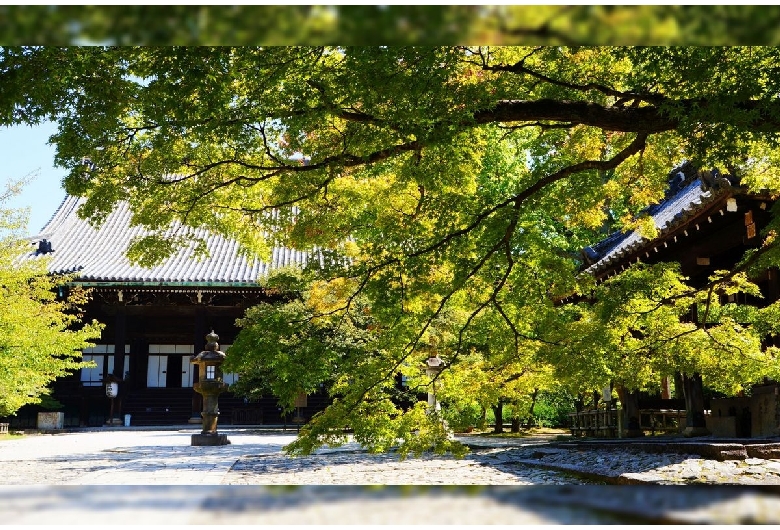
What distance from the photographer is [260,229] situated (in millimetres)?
5969

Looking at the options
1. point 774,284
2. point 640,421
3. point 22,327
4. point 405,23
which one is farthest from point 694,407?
point 22,327

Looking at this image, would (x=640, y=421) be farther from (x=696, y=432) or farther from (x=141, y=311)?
(x=141, y=311)

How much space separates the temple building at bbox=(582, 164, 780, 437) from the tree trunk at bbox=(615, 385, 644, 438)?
0.62 metres

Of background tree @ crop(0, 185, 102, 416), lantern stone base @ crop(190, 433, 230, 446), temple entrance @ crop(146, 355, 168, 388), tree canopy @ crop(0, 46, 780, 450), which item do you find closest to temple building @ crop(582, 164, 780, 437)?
tree canopy @ crop(0, 46, 780, 450)

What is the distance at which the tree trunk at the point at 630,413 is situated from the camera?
9.09 metres

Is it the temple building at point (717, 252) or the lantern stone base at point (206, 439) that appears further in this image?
the lantern stone base at point (206, 439)

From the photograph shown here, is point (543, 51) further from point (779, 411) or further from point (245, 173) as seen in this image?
point (779, 411)

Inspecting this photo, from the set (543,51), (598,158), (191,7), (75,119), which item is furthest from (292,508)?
(598,158)

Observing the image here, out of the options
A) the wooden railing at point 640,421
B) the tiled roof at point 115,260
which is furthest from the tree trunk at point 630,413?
the tiled roof at point 115,260

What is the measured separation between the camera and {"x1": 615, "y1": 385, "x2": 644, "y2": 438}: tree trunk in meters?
9.09

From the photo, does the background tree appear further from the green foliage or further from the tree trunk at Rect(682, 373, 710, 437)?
the tree trunk at Rect(682, 373, 710, 437)

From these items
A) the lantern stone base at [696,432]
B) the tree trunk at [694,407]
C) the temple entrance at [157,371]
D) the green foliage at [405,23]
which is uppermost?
the green foliage at [405,23]

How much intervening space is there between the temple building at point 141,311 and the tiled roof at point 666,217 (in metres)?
7.33

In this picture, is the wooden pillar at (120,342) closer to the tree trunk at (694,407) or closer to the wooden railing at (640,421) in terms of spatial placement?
the wooden railing at (640,421)
